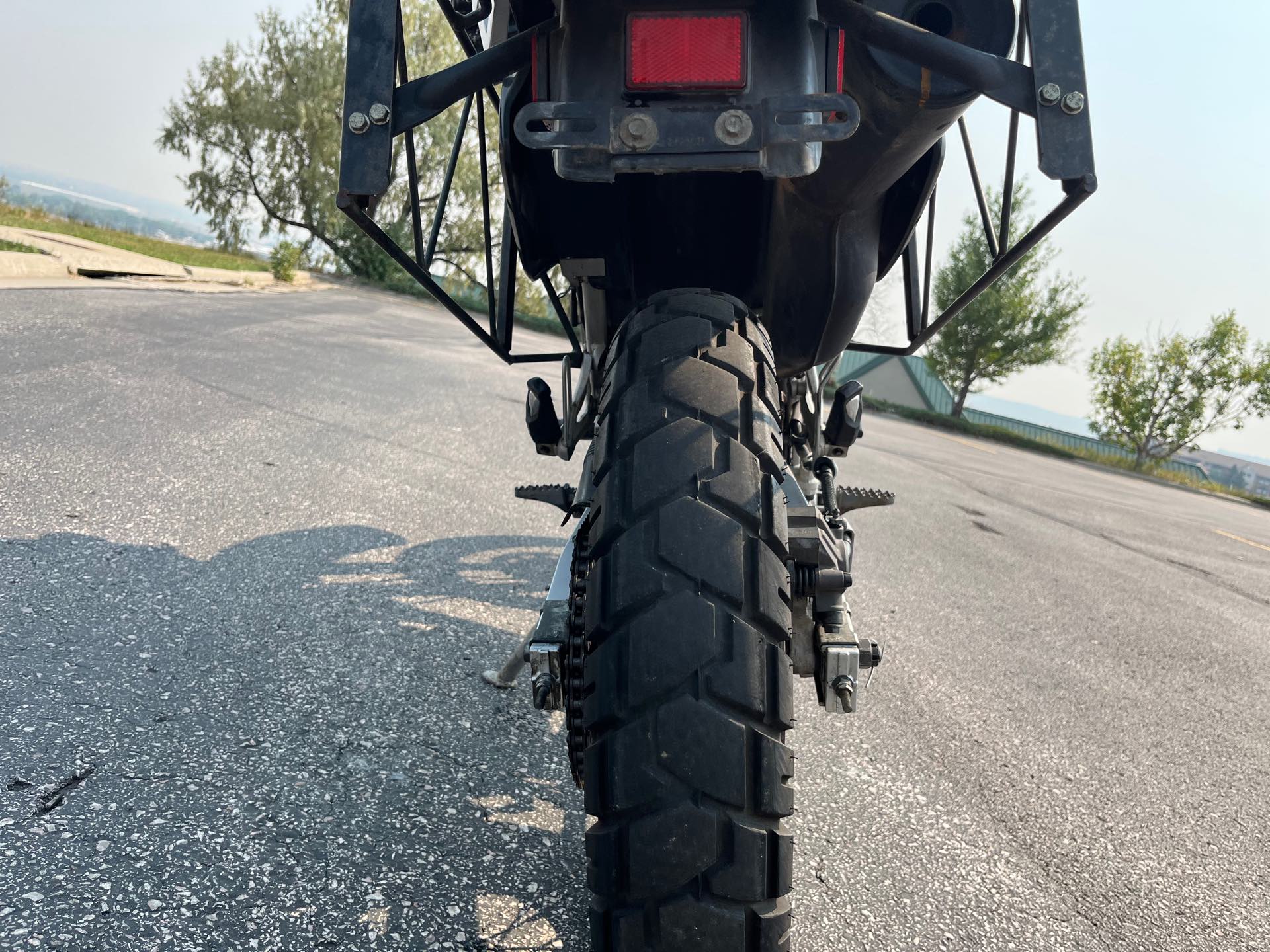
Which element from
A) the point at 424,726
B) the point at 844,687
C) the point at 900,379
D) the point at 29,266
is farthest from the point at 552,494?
the point at 900,379

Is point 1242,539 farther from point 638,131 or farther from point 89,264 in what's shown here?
point 89,264

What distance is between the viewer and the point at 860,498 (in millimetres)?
2895

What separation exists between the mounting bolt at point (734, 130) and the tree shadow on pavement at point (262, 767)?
1.40 metres

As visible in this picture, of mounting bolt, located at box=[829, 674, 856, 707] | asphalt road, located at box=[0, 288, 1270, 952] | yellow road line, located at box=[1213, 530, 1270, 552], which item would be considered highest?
mounting bolt, located at box=[829, 674, 856, 707]

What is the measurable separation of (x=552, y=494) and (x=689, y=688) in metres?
1.32

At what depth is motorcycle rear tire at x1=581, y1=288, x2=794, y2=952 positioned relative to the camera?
119 cm

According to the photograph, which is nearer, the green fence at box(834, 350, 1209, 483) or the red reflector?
the red reflector

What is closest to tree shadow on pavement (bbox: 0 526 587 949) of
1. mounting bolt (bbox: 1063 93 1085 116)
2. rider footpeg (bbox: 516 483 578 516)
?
rider footpeg (bbox: 516 483 578 516)

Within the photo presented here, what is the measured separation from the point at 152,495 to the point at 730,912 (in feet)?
11.6

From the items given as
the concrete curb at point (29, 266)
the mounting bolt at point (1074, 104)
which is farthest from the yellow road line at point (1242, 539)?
the concrete curb at point (29, 266)

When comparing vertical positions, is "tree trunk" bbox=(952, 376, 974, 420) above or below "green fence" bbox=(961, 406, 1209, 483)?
above

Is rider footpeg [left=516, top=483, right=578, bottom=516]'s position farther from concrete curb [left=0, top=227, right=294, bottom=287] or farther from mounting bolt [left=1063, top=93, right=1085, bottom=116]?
concrete curb [left=0, top=227, right=294, bottom=287]

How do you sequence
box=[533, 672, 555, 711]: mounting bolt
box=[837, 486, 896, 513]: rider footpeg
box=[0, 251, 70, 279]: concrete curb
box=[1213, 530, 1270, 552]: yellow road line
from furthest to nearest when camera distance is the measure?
box=[0, 251, 70, 279]: concrete curb < box=[1213, 530, 1270, 552]: yellow road line < box=[837, 486, 896, 513]: rider footpeg < box=[533, 672, 555, 711]: mounting bolt

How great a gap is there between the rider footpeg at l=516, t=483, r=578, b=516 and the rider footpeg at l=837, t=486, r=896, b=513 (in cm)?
93
